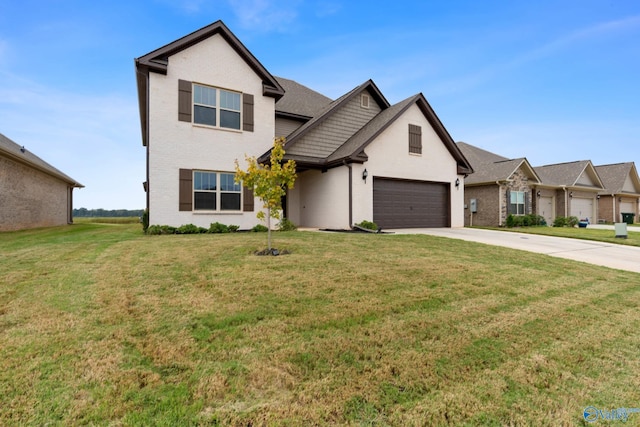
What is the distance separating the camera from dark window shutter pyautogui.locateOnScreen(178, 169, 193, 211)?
39.3ft

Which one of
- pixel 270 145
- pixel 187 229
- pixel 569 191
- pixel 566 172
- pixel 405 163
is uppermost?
pixel 566 172

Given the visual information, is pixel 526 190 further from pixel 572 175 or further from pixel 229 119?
pixel 229 119

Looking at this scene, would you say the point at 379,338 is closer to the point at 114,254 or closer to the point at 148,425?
the point at 148,425

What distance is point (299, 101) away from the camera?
682 inches

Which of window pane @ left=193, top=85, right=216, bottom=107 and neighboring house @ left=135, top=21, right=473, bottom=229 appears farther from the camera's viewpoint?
window pane @ left=193, top=85, right=216, bottom=107

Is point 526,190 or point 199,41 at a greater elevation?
point 199,41

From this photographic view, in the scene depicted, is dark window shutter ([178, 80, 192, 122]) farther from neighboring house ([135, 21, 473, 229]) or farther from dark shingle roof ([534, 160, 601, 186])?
dark shingle roof ([534, 160, 601, 186])

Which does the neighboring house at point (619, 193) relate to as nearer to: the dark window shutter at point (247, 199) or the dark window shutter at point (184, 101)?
the dark window shutter at point (247, 199)

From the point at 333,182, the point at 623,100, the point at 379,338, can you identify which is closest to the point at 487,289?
the point at 379,338

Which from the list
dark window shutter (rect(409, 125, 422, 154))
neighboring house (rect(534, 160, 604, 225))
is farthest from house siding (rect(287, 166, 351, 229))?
neighboring house (rect(534, 160, 604, 225))

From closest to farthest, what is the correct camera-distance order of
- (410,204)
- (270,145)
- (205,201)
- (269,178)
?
(269,178)
(205,201)
(270,145)
(410,204)

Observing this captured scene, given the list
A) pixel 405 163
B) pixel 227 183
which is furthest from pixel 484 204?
pixel 227 183

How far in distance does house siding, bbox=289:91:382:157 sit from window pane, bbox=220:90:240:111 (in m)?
3.14

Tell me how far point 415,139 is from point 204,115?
10181 millimetres
